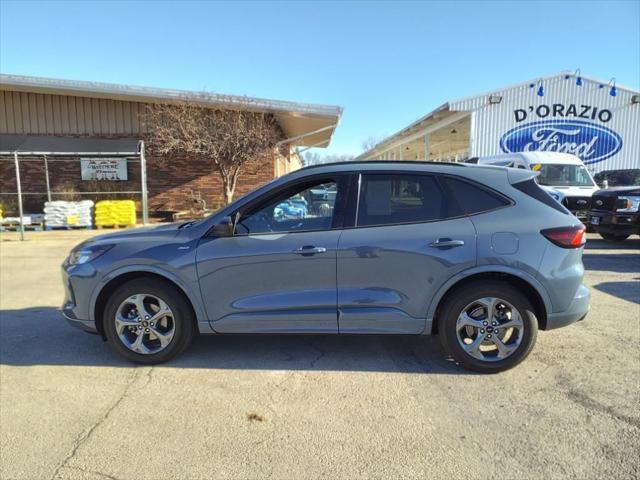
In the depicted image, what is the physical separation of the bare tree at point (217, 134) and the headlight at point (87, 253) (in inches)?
434

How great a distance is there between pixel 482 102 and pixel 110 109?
15173mm

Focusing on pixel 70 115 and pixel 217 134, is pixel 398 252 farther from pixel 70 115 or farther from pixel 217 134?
pixel 70 115

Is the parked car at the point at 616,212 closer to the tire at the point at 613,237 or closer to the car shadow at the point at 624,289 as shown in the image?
the tire at the point at 613,237

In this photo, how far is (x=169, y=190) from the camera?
1678cm

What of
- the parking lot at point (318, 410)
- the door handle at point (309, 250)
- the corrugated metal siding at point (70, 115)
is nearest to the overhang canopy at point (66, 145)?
the corrugated metal siding at point (70, 115)

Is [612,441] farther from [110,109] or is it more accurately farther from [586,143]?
[586,143]

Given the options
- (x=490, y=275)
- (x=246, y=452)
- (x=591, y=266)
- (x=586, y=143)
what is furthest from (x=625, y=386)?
(x=586, y=143)

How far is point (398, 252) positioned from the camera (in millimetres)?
3531

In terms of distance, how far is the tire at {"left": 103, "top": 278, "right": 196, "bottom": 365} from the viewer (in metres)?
3.76

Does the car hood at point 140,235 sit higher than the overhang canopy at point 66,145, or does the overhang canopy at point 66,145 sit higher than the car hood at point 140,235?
the overhang canopy at point 66,145

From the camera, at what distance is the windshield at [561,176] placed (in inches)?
503

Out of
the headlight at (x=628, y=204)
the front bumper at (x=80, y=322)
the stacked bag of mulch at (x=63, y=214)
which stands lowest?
the front bumper at (x=80, y=322)

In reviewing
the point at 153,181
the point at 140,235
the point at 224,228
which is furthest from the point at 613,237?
the point at 153,181

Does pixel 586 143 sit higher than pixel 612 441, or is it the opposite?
pixel 586 143
